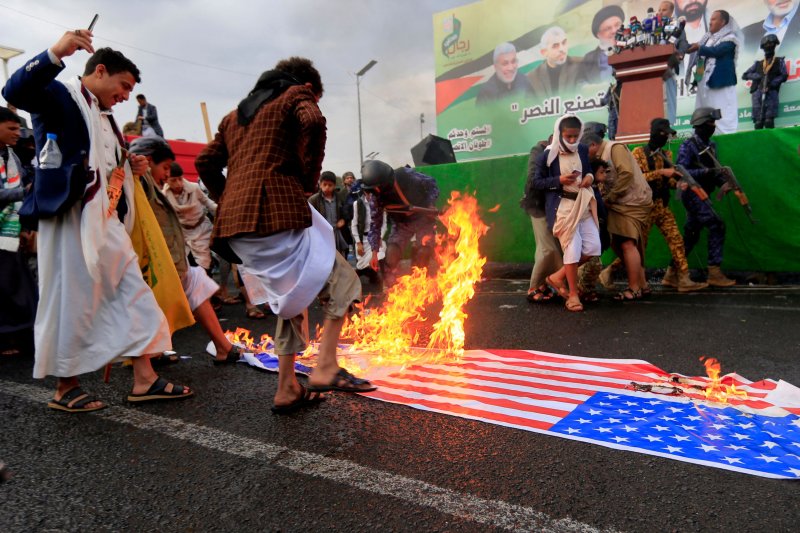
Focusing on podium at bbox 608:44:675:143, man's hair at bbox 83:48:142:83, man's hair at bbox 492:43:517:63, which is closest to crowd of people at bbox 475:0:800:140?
podium at bbox 608:44:675:143

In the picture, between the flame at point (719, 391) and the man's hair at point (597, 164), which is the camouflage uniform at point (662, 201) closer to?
the man's hair at point (597, 164)

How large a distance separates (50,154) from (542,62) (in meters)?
19.7

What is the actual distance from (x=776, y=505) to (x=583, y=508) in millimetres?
685

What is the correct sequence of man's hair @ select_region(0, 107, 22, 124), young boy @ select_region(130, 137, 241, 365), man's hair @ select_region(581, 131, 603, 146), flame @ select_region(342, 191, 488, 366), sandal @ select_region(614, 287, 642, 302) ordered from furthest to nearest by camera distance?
man's hair @ select_region(581, 131, 603, 146)
sandal @ select_region(614, 287, 642, 302)
man's hair @ select_region(0, 107, 22, 124)
flame @ select_region(342, 191, 488, 366)
young boy @ select_region(130, 137, 241, 365)

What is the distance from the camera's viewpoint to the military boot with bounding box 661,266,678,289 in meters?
6.79

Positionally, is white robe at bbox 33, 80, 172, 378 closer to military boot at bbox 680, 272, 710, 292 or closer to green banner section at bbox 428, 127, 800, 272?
military boot at bbox 680, 272, 710, 292

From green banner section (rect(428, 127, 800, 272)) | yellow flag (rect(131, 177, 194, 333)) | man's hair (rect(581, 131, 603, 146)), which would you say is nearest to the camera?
yellow flag (rect(131, 177, 194, 333))

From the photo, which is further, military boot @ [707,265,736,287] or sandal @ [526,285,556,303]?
military boot @ [707,265,736,287]

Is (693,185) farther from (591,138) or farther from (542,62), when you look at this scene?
(542,62)

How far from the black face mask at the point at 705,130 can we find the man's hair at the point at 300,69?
5679mm

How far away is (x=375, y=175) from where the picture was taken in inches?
266

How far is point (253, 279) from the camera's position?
10.1 feet

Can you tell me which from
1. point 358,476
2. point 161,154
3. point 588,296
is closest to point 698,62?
point 588,296

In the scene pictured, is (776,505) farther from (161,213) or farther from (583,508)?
(161,213)
